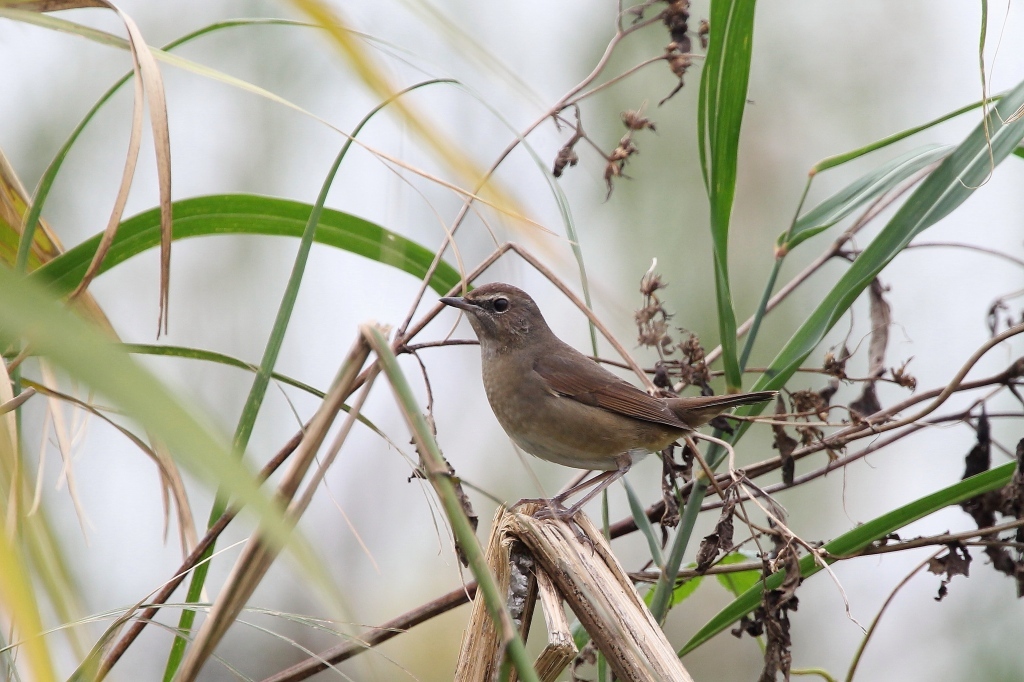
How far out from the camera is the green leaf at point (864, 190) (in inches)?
92.6

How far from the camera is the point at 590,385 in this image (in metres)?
3.78

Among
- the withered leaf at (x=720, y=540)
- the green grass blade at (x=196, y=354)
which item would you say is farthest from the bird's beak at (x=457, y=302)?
the withered leaf at (x=720, y=540)

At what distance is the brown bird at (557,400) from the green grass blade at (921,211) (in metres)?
0.90

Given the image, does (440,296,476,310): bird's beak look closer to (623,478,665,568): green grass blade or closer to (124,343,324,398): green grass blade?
(124,343,324,398): green grass blade

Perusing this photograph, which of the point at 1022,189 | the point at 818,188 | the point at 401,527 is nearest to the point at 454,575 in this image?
the point at 401,527

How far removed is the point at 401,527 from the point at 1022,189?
4326 mm

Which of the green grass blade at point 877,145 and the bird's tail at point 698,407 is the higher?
the green grass blade at point 877,145

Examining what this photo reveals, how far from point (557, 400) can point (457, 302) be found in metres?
0.78

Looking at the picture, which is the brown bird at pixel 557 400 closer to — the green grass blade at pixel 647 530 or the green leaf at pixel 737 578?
the green leaf at pixel 737 578


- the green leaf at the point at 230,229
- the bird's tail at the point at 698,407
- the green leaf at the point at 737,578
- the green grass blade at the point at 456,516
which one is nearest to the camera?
the green grass blade at the point at 456,516

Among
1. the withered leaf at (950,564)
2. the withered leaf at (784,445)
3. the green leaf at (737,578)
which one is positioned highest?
the withered leaf at (784,445)

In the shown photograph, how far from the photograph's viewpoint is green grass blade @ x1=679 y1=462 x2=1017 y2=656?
2.33 m

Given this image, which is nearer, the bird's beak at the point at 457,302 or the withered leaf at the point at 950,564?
the withered leaf at the point at 950,564

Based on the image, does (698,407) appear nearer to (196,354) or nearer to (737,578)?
(737,578)
